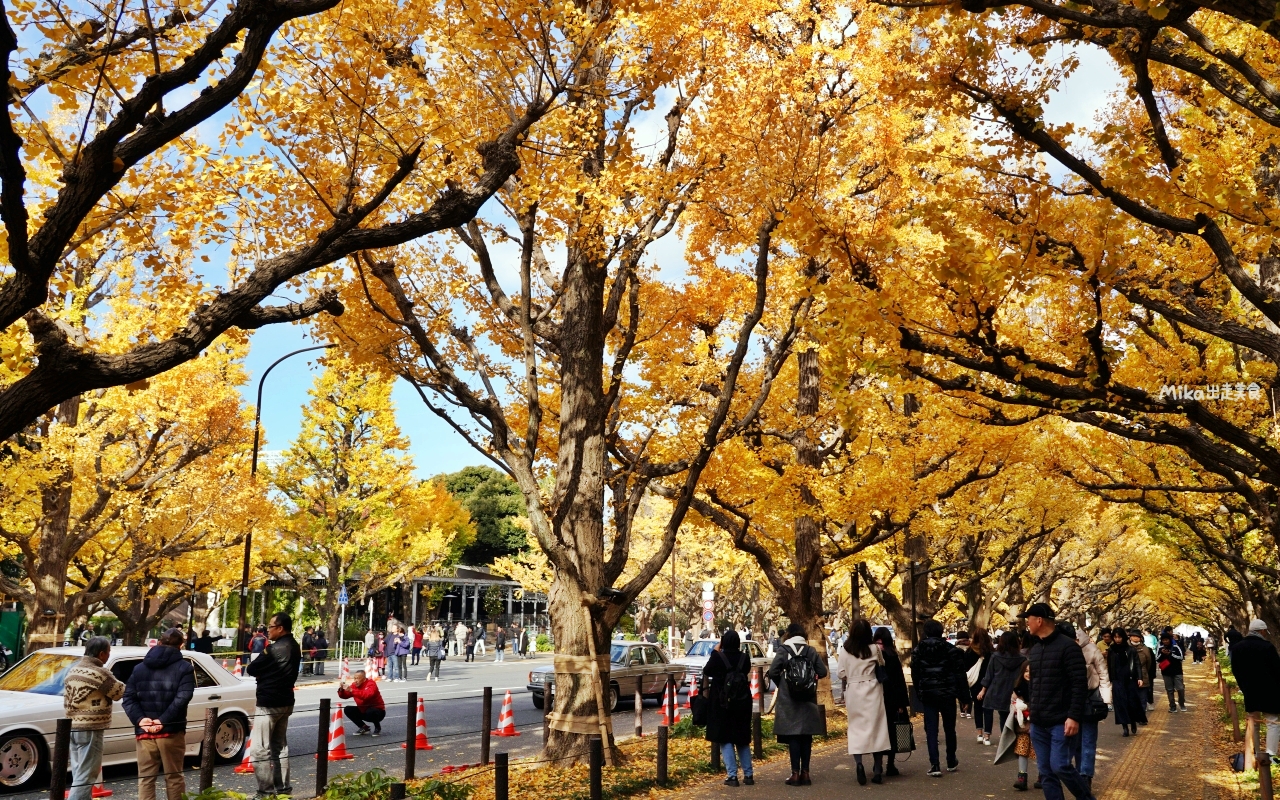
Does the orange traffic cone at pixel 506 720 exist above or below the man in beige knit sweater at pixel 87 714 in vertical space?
below

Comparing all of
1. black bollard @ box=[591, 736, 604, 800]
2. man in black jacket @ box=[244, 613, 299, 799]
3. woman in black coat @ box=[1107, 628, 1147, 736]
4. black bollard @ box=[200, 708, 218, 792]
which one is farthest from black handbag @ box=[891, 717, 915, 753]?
black bollard @ box=[200, 708, 218, 792]

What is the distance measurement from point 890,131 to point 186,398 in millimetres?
14799

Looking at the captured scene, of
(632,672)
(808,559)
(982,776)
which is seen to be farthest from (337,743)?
(632,672)

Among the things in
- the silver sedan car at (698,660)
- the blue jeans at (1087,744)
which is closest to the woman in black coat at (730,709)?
the blue jeans at (1087,744)

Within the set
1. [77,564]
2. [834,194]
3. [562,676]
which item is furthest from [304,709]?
[834,194]

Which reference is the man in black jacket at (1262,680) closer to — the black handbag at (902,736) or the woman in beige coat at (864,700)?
the black handbag at (902,736)

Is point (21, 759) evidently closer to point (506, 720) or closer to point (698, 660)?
point (506, 720)

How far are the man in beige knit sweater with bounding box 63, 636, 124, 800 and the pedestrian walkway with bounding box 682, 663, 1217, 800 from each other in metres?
5.15

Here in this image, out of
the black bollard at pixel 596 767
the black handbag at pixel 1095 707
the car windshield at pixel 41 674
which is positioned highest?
the car windshield at pixel 41 674

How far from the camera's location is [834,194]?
1389cm

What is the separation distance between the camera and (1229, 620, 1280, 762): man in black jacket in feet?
33.2

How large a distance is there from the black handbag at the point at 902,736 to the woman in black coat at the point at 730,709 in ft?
5.67

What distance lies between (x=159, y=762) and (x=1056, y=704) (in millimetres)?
7244

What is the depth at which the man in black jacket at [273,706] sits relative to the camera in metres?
9.06
